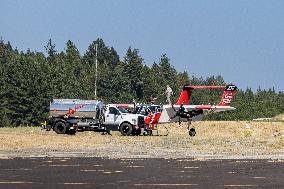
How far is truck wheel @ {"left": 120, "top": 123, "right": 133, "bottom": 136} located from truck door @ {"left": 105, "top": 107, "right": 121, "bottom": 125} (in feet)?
2.11

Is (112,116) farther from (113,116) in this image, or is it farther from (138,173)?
(138,173)

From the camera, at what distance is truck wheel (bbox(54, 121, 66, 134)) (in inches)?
1997

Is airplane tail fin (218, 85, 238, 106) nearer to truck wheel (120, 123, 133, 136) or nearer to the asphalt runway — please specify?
truck wheel (120, 123, 133, 136)

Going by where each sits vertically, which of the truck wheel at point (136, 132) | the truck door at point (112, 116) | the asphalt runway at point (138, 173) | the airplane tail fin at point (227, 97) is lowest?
the asphalt runway at point (138, 173)

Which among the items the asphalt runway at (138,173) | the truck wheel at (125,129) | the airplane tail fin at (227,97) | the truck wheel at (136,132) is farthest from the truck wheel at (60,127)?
the airplane tail fin at (227,97)

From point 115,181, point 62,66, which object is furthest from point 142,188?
point 62,66

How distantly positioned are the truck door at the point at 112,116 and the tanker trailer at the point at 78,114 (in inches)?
16.6

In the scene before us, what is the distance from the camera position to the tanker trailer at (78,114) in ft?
169

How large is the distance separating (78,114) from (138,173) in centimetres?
3134

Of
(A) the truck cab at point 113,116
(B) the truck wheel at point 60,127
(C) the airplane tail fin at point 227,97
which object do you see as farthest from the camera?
(C) the airplane tail fin at point 227,97

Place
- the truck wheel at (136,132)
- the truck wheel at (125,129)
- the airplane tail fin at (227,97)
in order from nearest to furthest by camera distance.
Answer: the truck wheel at (125,129) → the truck wheel at (136,132) → the airplane tail fin at (227,97)

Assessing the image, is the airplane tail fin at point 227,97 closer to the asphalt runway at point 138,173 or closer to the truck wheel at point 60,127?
the truck wheel at point 60,127

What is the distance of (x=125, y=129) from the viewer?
5072 centimetres

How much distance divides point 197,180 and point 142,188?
2.49m
